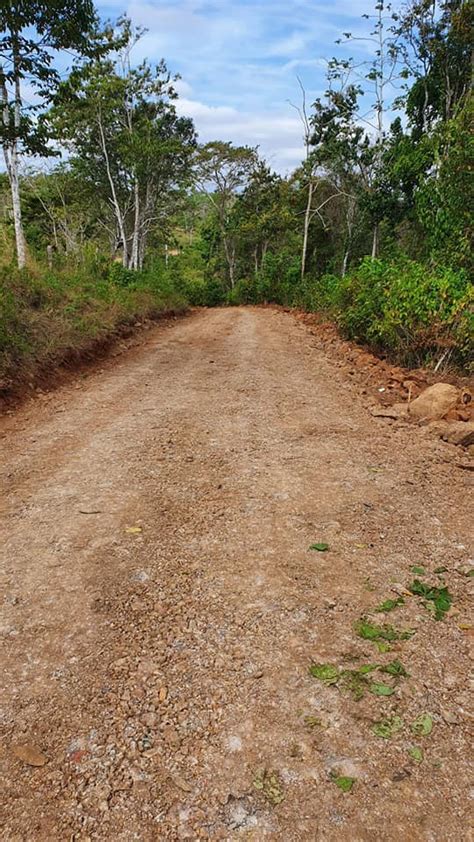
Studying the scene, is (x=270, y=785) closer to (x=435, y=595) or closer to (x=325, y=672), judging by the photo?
(x=325, y=672)

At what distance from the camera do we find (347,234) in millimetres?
26000

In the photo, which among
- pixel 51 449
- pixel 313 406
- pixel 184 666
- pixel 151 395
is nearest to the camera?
pixel 184 666

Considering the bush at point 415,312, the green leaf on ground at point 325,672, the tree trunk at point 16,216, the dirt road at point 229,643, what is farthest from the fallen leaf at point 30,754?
the tree trunk at point 16,216

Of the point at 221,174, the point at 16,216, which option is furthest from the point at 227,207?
the point at 16,216

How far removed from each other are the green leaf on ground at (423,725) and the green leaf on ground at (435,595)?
0.60 metres

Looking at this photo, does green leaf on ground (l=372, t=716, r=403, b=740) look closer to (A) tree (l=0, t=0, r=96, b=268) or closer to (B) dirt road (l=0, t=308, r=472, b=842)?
(B) dirt road (l=0, t=308, r=472, b=842)

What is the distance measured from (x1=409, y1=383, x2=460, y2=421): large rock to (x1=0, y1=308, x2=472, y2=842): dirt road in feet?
2.46

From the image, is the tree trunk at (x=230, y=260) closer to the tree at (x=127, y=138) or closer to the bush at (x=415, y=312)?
the tree at (x=127, y=138)

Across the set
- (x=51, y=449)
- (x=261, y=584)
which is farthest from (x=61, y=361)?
(x=261, y=584)

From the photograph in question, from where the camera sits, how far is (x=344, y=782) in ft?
4.96

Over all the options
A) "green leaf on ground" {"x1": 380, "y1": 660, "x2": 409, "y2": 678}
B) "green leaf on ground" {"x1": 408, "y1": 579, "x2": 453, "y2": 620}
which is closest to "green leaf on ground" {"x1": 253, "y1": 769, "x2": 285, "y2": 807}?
"green leaf on ground" {"x1": 380, "y1": 660, "x2": 409, "y2": 678}

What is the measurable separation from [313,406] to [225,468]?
214 cm

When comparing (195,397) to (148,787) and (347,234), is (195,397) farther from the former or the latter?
(347,234)

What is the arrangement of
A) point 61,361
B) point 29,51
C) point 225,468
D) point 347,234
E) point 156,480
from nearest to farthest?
point 156,480
point 225,468
point 29,51
point 61,361
point 347,234
